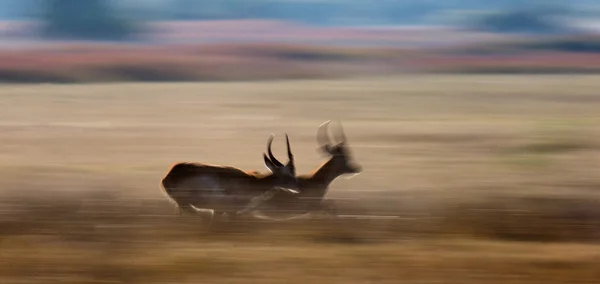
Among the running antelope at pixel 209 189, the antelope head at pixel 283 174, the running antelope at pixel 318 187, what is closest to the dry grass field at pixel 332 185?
the running antelope at pixel 209 189

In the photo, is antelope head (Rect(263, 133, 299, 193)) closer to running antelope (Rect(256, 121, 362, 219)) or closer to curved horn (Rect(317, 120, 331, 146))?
running antelope (Rect(256, 121, 362, 219))

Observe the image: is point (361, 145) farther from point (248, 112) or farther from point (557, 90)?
point (557, 90)

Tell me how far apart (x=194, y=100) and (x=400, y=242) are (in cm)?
950

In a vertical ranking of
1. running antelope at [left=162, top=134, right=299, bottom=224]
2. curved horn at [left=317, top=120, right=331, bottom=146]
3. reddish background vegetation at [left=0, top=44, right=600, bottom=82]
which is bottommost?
running antelope at [left=162, top=134, right=299, bottom=224]

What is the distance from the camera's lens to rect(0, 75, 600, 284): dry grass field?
16.4ft

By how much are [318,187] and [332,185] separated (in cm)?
168

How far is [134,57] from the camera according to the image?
12.1 m

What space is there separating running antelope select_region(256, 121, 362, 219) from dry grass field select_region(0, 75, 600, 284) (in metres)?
0.27

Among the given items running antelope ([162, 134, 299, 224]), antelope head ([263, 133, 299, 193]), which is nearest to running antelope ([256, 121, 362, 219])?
antelope head ([263, 133, 299, 193])

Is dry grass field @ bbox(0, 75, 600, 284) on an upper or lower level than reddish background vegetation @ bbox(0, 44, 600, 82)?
lower

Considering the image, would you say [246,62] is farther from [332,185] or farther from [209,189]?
[209,189]

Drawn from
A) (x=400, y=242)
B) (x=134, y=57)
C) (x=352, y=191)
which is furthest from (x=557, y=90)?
(x=400, y=242)

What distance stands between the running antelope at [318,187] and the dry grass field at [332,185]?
0.27 m

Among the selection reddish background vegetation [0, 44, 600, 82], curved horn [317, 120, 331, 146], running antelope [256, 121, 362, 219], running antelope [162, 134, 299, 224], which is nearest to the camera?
running antelope [162, 134, 299, 224]
